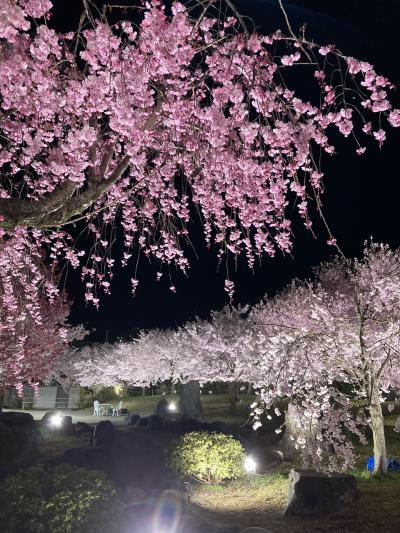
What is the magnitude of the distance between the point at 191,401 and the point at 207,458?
16817 mm

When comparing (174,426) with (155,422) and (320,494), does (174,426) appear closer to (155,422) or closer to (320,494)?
(155,422)

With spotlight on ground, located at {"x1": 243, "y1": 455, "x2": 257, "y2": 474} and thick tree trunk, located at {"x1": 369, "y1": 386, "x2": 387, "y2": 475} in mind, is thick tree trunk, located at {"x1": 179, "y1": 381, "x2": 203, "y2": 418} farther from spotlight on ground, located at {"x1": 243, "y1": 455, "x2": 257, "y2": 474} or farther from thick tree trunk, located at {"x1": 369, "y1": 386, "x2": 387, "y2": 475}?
thick tree trunk, located at {"x1": 369, "y1": 386, "x2": 387, "y2": 475}

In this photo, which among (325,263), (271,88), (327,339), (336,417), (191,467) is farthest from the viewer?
(325,263)

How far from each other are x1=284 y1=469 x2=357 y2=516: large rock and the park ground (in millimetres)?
184

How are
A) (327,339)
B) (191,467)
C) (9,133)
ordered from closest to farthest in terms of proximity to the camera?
1. (9,133)
2. (327,339)
3. (191,467)

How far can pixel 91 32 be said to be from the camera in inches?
212

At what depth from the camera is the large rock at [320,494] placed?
9.34m

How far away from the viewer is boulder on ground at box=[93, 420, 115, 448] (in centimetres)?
1773

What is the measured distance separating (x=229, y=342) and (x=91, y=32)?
20.5m

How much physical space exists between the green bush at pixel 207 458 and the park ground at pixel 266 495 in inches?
14.6

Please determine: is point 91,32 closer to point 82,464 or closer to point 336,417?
point 336,417

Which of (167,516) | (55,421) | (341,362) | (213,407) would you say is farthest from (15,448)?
(213,407)

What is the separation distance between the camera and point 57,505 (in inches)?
264

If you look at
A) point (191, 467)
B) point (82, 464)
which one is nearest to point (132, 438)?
point (82, 464)
